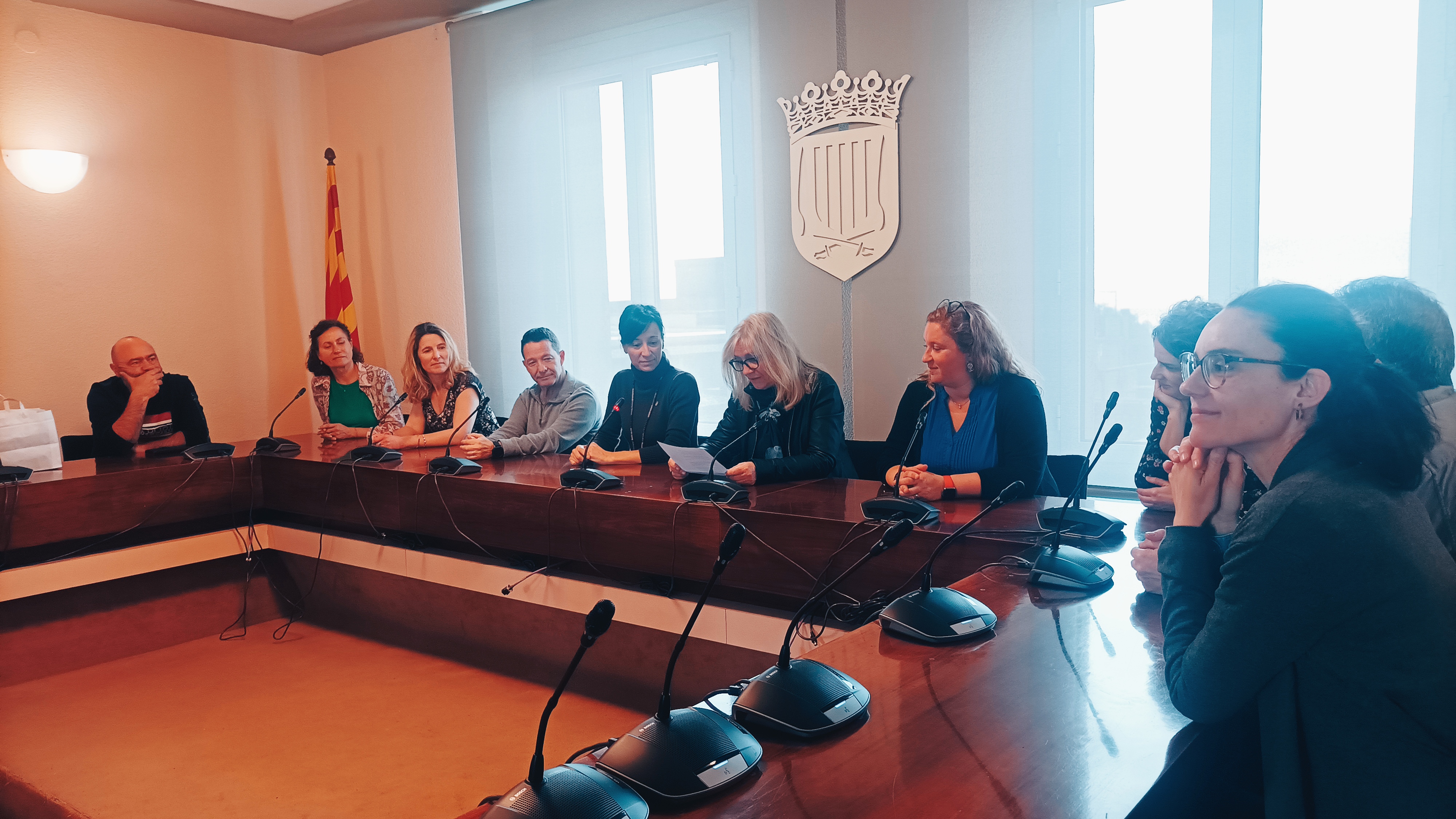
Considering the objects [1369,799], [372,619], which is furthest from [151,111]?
[1369,799]

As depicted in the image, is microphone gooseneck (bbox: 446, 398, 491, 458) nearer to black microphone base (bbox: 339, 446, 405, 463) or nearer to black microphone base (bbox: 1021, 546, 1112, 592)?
black microphone base (bbox: 339, 446, 405, 463)

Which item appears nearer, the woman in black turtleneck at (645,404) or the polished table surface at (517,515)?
the polished table surface at (517,515)

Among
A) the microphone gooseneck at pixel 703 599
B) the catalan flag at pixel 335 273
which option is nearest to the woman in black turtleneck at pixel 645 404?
the microphone gooseneck at pixel 703 599

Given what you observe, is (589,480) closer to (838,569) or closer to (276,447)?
(838,569)

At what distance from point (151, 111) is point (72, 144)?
0.46m

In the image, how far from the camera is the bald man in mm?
4070

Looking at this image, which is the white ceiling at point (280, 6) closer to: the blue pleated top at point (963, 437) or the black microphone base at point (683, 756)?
the blue pleated top at point (963, 437)

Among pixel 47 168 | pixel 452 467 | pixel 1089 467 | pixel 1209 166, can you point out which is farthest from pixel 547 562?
pixel 47 168

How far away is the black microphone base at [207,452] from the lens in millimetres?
3842

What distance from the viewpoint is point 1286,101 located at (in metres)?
3.06

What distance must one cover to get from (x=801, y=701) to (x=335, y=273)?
5.26 meters

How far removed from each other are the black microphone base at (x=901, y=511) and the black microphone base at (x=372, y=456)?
213cm

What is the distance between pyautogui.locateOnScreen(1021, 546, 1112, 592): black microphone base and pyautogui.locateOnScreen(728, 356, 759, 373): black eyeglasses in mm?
1483

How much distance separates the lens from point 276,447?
404 cm
